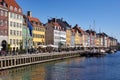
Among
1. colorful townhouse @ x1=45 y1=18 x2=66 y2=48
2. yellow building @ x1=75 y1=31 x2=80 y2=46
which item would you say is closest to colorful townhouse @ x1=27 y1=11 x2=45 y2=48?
colorful townhouse @ x1=45 y1=18 x2=66 y2=48

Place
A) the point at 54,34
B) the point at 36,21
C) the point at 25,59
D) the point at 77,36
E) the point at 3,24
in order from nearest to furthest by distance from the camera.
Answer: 1. the point at 25,59
2. the point at 3,24
3. the point at 36,21
4. the point at 54,34
5. the point at 77,36

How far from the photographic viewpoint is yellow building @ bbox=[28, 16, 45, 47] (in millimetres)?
113731

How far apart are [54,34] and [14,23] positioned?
44841 mm

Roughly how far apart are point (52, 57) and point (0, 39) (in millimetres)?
16613

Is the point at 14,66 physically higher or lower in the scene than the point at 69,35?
lower

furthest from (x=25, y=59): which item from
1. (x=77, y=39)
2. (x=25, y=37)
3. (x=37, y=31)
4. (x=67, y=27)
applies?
(x=77, y=39)

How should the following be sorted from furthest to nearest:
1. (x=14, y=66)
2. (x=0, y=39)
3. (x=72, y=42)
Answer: (x=72, y=42) → (x=0, y=39) → (x=14, y=66)

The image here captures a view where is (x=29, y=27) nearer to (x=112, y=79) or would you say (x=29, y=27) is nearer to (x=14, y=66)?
(x=14, y=66)

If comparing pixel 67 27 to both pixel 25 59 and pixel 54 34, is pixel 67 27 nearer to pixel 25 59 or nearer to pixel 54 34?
pixel 54 34

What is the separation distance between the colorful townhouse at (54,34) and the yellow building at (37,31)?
A: 11.1m

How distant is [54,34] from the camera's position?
137 meters

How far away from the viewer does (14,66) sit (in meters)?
65.4

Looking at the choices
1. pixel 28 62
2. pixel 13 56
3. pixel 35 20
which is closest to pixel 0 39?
pixel 28 62

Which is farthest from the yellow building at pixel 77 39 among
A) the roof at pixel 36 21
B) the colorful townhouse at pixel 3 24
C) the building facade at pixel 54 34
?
the colorful townhouse at pixel 3 24
